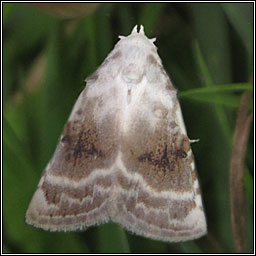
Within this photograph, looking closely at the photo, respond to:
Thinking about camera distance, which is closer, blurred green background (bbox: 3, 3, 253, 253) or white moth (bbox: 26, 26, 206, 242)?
white moth (bbox: 26, 26, 206, 242)

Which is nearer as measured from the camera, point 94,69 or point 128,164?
point 128,164

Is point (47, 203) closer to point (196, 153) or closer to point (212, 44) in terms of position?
point (196, 153)

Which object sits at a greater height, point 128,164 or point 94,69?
point 94,69

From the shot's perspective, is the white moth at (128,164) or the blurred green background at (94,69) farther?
the blurred green background at (94,69)

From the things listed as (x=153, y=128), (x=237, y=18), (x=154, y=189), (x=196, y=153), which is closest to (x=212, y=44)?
(x=237, y=18)
